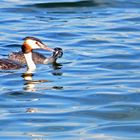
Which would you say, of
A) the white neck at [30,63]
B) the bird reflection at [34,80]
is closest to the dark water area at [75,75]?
the bird reflection at [34,80]

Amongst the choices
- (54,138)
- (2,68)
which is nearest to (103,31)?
(2,68)

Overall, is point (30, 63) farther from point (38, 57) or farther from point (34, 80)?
point (34, 80)

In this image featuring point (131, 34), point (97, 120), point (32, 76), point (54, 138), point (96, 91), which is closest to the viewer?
point (54, 138)

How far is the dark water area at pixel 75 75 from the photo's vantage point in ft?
41.4

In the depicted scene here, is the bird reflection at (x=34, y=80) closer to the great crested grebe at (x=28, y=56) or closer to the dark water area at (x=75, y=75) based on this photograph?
the dark water area at (x=75, y=75)

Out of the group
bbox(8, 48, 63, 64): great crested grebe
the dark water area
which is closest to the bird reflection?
the dark water area

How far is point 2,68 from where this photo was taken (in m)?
18.3

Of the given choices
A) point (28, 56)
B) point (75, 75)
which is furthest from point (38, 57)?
point (75, 75)

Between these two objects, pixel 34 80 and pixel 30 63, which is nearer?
pixel 34 80

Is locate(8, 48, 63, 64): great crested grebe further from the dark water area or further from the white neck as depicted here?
the dark water area

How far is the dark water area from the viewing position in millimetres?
12609

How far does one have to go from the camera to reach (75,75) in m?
17.5

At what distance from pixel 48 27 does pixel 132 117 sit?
11.4 metres

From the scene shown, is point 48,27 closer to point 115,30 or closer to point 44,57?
point 115,30
